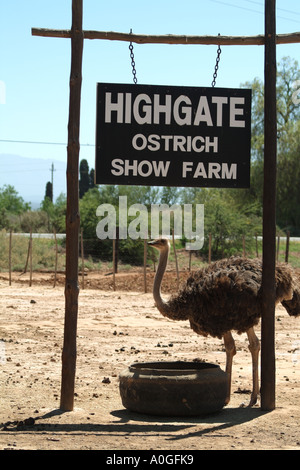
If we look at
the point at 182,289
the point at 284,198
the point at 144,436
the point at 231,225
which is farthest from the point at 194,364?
the point at 284,198

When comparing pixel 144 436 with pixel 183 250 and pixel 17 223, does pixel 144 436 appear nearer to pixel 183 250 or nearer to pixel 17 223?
pixel 183 250

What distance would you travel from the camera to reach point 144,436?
17.3 feet

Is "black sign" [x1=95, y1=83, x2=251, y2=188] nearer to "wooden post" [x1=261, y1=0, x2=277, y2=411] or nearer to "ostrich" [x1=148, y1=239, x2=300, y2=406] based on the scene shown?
"wooden post" [x1=261, y1=0, x2=277, y2=411]

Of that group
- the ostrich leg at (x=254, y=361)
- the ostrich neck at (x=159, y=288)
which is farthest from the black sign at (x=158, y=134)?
the ostrich leg at (x=254, y=361)

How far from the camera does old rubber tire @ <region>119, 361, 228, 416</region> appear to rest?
6.04 m

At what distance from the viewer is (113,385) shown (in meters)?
7.45

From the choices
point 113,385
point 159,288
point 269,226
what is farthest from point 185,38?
point 113,385

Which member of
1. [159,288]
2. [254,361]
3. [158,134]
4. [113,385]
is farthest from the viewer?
[113,385]

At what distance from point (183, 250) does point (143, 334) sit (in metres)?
17.6

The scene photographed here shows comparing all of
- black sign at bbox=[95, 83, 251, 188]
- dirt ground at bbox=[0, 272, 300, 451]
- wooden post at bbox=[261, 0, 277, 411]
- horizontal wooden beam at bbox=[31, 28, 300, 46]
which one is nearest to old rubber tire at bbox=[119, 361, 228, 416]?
dirt ground at bbox=[0, 272, 300, 451]

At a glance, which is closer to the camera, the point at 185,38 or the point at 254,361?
the point at 185,38

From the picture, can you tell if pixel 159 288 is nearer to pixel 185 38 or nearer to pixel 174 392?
pixel 174 392

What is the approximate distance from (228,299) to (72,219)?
160cm

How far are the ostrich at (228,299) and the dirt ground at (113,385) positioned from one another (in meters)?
0.70
